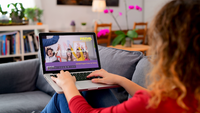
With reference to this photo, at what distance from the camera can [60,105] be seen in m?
0.98

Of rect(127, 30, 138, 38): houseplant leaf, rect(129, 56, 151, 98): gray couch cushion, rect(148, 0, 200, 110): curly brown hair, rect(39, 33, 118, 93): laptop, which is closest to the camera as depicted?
rect(148, 0, 200, 110): curly brown hair

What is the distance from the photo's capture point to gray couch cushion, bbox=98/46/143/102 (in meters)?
1.24

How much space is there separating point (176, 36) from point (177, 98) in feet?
0.59

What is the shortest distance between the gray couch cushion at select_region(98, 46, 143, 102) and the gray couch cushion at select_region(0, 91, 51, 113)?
0.55 m

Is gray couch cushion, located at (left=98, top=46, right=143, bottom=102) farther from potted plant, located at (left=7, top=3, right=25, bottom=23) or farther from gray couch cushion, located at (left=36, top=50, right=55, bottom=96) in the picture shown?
potted plant, located at (left=7, top=3, right=25, bottom=23)

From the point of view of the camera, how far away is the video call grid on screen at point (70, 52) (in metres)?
1.22

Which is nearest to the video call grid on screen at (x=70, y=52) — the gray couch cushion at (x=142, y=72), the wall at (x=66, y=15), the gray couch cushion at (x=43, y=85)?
the gray couch cushion at (x=142, y=72)

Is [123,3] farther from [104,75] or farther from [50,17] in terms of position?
[104,75]

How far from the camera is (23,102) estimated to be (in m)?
1.38

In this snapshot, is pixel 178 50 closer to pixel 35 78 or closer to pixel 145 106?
pixel 145 106

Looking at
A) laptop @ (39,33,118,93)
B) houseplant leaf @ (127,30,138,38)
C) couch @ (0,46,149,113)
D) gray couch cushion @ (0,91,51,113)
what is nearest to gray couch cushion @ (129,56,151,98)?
couch @ (0,46,149,113)

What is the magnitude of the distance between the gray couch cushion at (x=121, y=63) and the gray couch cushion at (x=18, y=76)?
73 cm

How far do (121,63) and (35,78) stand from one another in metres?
0.90

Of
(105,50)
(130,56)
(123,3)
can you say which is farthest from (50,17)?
(130,56)
